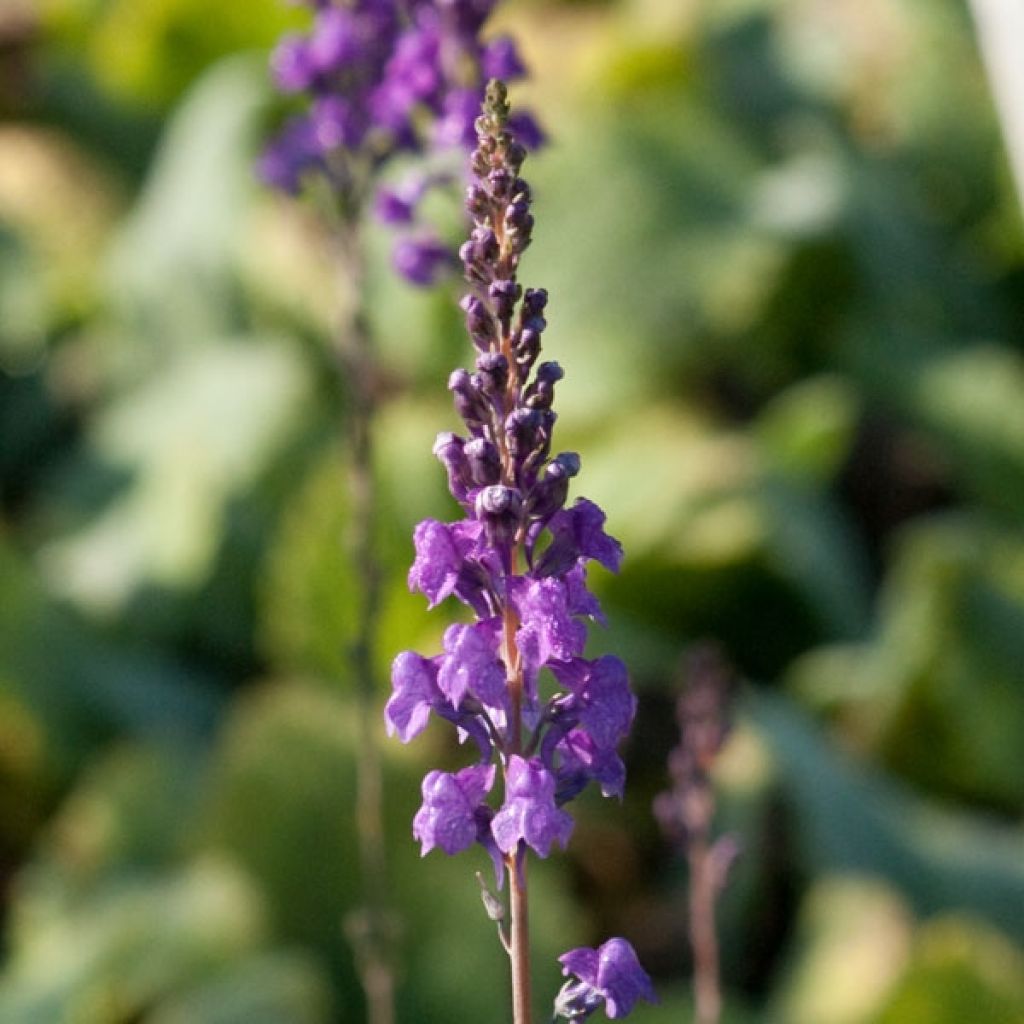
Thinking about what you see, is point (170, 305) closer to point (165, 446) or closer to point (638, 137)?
point (165, 446)

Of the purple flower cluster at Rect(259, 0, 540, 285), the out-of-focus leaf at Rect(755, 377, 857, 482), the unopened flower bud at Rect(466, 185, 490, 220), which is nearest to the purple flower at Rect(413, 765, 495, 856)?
the unopened flower bud at Rect(466, 185, 490, 220)

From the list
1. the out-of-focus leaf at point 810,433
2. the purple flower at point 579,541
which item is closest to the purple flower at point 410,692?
the purple flower at point 579,541

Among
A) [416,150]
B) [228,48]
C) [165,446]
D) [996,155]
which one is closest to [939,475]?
[996,155]

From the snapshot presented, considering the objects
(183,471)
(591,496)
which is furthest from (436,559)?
(183,471)

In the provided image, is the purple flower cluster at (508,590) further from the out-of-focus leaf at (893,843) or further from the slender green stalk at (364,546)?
the out-of-focus leaf at (893,843)

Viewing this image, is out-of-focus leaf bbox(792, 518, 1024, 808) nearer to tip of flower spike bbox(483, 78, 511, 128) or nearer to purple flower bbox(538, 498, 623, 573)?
purple flower bbox(538, 498, 623, 573)
